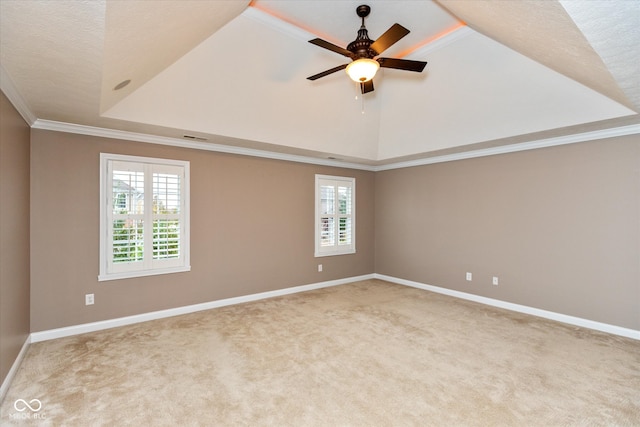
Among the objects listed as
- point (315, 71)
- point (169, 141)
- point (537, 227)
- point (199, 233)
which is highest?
point (315, 71)

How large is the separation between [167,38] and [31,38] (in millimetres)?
829

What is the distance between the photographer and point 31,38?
72.7 inches

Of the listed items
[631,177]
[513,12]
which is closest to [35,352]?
[513,12]

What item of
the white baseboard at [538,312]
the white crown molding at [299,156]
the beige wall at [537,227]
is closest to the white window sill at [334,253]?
the beige wall at [537,227]

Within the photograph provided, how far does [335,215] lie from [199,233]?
103 inches

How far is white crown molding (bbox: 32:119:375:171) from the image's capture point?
361 cm

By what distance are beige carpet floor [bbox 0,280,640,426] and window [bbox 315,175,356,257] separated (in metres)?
1.97

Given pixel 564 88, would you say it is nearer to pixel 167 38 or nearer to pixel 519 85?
pixel 519 85

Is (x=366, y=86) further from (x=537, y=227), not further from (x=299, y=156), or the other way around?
(x=537, y=227)

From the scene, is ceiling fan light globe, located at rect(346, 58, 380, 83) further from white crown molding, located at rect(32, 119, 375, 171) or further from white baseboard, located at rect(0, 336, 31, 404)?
white baseboard, located at rect(0, 336, 31, 404)

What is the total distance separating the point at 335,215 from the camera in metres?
6.16

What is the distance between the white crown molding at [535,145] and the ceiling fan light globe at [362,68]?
299 centimetres

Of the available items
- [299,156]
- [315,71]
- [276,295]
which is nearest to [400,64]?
[315,71]

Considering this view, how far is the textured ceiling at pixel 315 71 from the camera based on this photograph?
1.92 m
